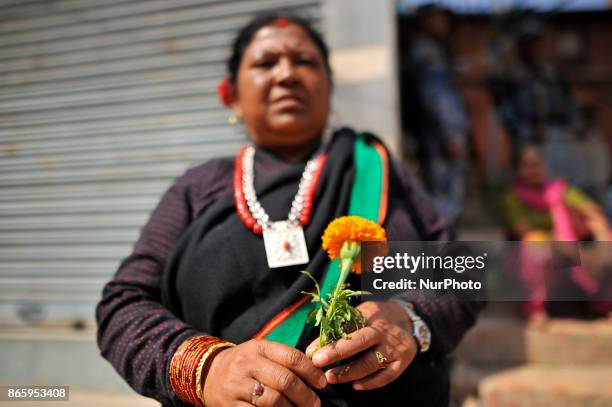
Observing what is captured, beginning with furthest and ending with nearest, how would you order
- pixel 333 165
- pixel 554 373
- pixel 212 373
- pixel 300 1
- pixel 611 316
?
pixel 300 1 < pixel 611 316 < pixel 554 373 < pixel 333 165 < pixel 212 373

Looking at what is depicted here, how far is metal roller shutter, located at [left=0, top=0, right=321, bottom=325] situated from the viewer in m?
2.91

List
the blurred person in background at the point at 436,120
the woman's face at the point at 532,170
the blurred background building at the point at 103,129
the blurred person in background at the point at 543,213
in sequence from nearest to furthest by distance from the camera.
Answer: the blurred background building at the point at 103,129
the blurred person in background at the point at 543,213
the woman's face at the point at 532,170
the blurred person in background at the point at 436,120

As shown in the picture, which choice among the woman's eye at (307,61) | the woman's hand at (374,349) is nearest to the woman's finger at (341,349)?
the woman's hand at (374,349)

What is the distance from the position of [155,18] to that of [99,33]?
1.39ft

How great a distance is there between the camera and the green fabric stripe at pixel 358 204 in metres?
1.02

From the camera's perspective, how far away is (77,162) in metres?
3.06

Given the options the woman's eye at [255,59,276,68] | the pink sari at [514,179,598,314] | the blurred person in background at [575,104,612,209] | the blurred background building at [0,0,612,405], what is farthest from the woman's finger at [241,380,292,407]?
the blurred person in background at [575,104,612,209]

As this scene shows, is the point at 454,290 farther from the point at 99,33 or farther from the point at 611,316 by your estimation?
the point at 99,33

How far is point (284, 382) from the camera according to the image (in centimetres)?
81

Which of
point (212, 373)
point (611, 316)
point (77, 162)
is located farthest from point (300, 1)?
point (611, 316)

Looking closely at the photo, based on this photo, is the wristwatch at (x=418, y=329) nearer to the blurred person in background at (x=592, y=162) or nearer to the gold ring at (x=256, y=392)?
the gold ring at (x=256, y=392)

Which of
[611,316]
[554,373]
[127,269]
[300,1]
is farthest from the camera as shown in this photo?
[300,1]

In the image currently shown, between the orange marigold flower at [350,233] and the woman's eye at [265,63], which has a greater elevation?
the woman's eye at [265,63]

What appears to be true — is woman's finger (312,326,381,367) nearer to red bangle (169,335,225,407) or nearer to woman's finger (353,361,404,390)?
woman's finger (353,361,404,390)
